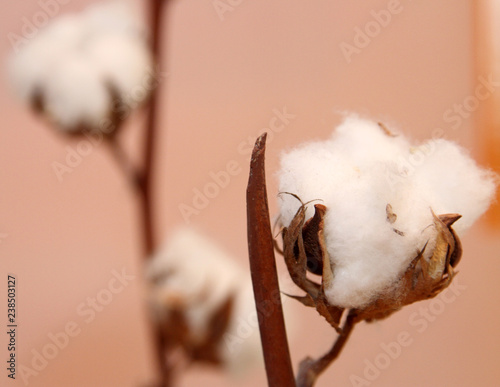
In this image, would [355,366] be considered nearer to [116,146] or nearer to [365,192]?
[116,146]

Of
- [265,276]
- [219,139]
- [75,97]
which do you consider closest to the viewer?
[265,276]

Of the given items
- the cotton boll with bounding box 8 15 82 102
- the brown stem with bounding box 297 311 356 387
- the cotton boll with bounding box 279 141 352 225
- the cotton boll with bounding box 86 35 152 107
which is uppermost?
the cotton boll with bounding box 8 15 82 102

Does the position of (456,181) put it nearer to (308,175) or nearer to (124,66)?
(308,175)

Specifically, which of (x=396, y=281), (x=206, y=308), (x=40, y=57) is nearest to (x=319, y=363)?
(x=396, y=281)

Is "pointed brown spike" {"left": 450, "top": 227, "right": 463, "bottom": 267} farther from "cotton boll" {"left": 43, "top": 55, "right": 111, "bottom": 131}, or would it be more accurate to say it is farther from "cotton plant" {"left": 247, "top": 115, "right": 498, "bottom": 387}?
"cotton boll" {"left": 43, "top": 55, "right": 111, "bottom": 131}

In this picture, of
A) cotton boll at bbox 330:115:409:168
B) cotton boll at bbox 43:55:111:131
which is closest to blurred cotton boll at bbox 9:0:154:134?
cotton boll at bbox 43:55:111:131

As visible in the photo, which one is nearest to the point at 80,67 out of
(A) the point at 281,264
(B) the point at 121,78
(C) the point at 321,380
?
(B) the point at 121,78
